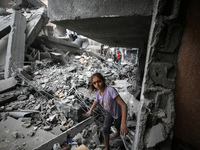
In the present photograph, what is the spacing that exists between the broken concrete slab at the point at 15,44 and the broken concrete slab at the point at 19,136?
3.56m

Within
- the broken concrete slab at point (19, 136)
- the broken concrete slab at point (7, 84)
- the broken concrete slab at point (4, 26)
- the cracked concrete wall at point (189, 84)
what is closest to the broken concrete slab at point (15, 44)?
the broken concrete slab at point (4, 26)

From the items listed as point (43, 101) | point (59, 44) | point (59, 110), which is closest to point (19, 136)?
point (59, 110)

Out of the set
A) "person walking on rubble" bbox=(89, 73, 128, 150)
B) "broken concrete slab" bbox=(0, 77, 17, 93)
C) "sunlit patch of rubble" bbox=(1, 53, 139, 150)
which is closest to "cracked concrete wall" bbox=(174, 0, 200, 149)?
"person walking on rubble" bbox=(89, 73, 128, 150)

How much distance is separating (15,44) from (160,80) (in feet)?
23.0

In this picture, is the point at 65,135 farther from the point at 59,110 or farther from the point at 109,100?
the point at 109,100

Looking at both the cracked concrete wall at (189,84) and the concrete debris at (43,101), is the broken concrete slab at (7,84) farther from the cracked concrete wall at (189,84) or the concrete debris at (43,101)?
the cracked concrete wall at (189,84)

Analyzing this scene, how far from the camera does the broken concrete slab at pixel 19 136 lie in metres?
2.12

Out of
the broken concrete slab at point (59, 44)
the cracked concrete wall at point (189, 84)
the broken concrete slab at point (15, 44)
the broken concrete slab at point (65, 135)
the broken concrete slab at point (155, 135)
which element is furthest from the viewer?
the broken concrete slab at point (59, 44)

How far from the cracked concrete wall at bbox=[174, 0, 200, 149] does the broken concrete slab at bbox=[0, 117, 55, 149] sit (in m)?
2.49

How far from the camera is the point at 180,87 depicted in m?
1.17

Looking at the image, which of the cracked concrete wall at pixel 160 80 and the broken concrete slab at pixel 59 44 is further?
the broken concrete slab at pixel 59 44

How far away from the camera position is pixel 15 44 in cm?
558

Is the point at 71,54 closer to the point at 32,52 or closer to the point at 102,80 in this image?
the point at 32,52

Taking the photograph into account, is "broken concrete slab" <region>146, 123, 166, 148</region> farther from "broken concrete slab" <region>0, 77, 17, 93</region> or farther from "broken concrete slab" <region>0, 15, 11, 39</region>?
"broken concrete slab" <region>0, 15, 11, 39</region>
